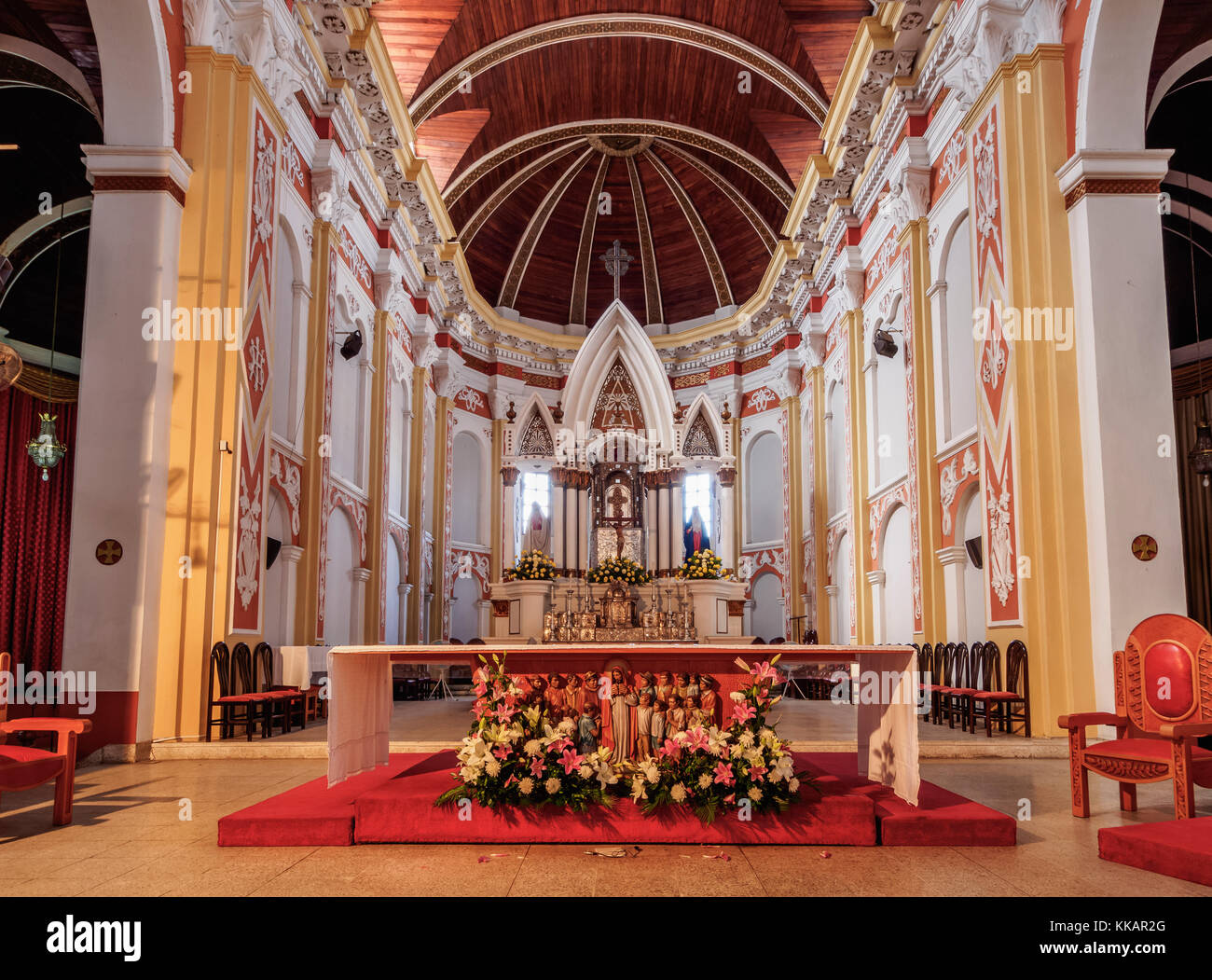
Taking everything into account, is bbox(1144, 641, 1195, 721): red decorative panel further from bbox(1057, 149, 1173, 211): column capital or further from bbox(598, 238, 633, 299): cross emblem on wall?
bbox(598, 238, 633, 299): cross emblem on wall

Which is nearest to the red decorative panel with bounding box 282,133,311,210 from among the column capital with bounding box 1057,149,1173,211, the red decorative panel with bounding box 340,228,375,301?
the red decorative panel with bounding box 340,228,375,301

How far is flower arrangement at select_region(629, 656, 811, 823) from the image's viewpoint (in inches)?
181

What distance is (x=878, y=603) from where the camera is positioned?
46.2ft

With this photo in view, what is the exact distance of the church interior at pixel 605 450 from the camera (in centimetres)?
468

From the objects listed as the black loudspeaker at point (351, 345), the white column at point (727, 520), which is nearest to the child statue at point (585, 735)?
the black loudspeaker at point (351, 345)

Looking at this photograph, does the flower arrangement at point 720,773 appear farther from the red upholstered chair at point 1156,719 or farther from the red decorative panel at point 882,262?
the red decorative panel at point 882,262

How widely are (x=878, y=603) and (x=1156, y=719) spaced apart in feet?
28.7

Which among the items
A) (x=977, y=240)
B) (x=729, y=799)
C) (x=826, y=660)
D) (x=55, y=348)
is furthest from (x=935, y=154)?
(x=55, y=348)

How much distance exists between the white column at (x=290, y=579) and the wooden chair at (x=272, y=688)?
83 centimetres

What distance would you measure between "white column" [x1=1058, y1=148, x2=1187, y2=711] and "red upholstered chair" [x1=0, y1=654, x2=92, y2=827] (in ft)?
24.3

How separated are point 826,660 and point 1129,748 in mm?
1573

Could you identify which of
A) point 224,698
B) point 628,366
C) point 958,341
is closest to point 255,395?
point 224,698

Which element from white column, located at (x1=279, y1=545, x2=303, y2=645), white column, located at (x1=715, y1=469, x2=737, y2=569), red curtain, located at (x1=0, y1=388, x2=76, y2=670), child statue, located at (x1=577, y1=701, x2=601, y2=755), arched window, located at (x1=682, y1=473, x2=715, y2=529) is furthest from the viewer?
arched window, located at (x1=682, y1=473, x2=715, y2=529)

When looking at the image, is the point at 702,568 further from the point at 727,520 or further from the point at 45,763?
the point at 45,763
